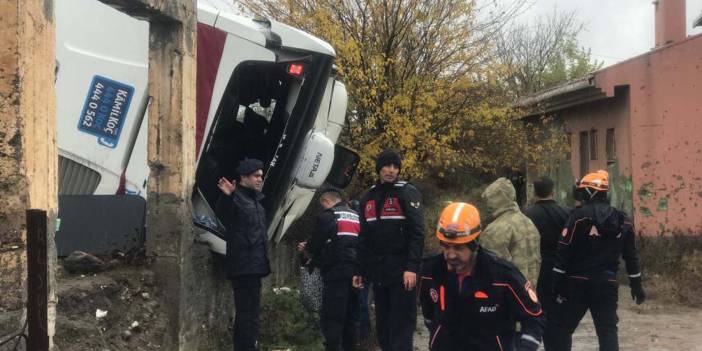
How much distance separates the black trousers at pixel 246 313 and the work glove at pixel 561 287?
2.53 metres

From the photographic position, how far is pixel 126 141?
21.9 feet

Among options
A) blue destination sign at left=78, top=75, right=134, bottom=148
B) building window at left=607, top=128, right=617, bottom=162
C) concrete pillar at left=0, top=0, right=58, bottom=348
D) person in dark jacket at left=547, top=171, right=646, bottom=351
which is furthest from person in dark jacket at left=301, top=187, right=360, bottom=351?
building window at left=607, top=128, right=617, bottom=162

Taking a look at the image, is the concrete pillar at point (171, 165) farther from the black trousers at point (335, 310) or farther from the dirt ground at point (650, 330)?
the dirt ground at point (650, 330)

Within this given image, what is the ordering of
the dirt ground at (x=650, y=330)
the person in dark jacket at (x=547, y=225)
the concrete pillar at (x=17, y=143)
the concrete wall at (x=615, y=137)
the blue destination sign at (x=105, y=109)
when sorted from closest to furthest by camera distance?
the concrete pillar at (x=17, y=143), the blue destination sign at (x=105, y=109), the person in dark jacket at (x=547, y=225), the dirt ground at (x=650, y=330), the concrete wall at (x=615, y=137)

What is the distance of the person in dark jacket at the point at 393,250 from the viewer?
6176 mm

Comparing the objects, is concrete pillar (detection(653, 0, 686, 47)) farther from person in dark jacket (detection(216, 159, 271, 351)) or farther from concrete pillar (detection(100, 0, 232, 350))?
concrete pillar (detection(100, 0, 232, 350))

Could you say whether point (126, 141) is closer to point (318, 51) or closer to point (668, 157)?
point (318, 51)

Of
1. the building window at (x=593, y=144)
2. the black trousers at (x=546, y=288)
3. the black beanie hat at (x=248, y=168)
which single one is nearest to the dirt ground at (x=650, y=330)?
the black trousers at (x=546, y=288)

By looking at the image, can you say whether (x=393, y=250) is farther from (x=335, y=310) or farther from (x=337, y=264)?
(x=335, y=310)

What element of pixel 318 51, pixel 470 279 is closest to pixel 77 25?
pixel 318 51

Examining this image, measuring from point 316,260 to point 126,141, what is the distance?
203 cm

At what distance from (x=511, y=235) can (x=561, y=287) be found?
26.5 inches

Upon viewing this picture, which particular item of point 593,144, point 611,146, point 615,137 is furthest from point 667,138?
point 593,144

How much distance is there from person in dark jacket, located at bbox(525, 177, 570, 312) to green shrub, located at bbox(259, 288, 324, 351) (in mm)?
2233
